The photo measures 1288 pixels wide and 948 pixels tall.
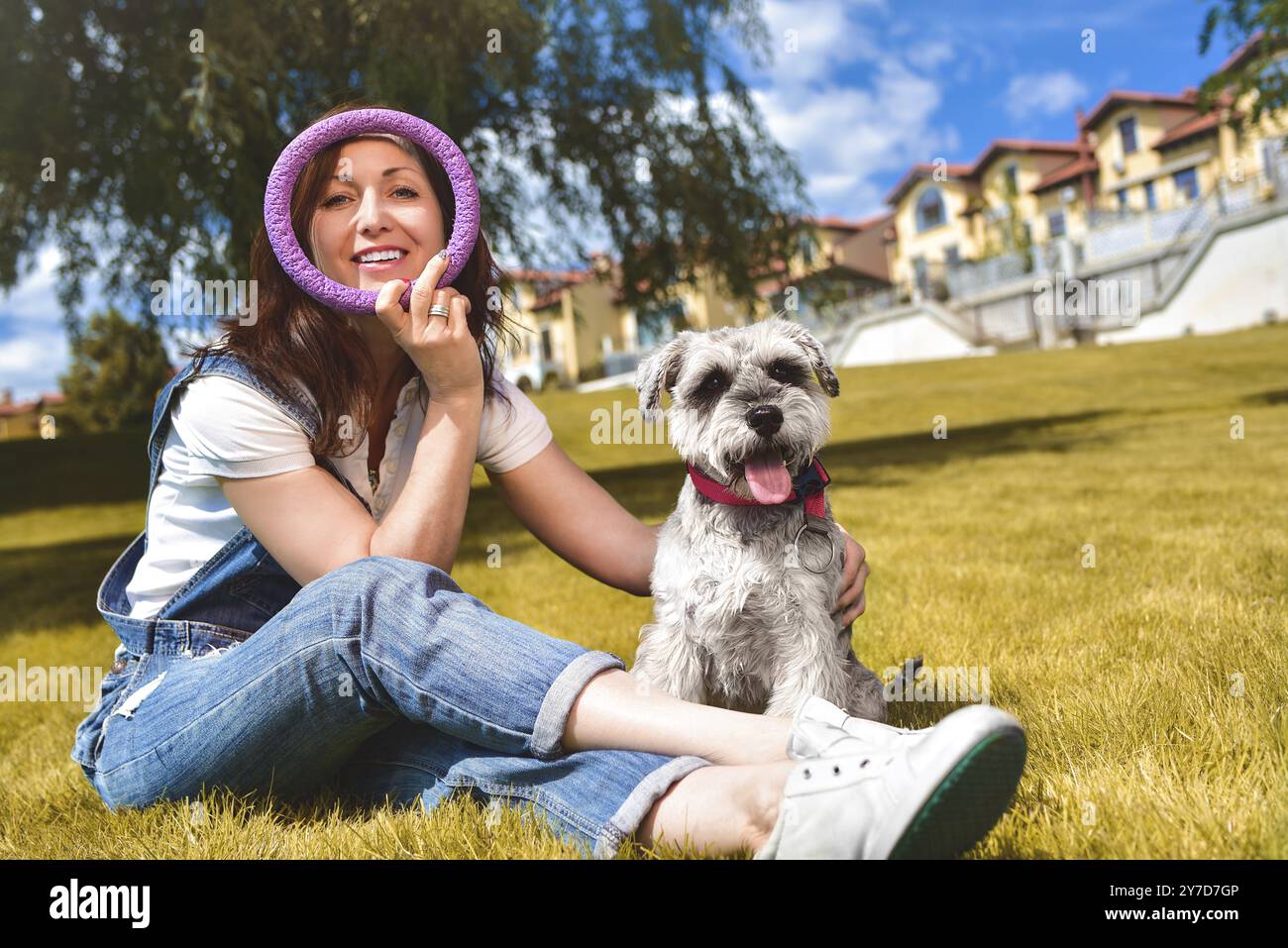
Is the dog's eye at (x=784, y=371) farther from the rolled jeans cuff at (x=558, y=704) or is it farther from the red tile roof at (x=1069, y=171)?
the red tile roof at (x=1069, y=171)

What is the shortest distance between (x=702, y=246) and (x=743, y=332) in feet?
36.9

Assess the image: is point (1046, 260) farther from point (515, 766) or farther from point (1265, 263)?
point (515, 766)

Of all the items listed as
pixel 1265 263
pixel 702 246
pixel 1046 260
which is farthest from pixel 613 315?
pixel 702 246

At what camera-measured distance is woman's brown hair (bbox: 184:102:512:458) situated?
2.98 m

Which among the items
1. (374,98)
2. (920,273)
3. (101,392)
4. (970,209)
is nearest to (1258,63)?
(374,98)

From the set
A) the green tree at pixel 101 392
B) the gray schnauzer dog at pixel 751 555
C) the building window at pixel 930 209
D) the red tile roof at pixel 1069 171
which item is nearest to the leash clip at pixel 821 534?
the gray schnauzer dog at pixel 751 555

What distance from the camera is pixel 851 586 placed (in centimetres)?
319

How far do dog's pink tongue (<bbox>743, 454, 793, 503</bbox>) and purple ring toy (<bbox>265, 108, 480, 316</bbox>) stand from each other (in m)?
1.15

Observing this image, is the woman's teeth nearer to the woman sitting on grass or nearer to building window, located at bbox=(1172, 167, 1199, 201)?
the woman sitting on grass

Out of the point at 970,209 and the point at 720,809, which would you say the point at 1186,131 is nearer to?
the point at 970,209

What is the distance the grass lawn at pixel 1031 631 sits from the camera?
93.8 inches

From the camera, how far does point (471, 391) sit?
2996 millimetres

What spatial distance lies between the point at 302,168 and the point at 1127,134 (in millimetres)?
56469

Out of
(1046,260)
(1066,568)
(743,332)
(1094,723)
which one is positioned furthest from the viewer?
(1046,260)
